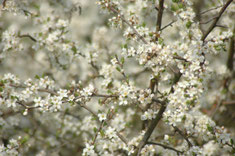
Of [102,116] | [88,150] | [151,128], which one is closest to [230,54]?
[151,128]

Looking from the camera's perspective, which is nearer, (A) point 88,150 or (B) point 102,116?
(A) point 88,150

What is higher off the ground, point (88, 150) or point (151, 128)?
point (151, 128)

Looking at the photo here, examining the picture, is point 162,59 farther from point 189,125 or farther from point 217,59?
point 217,59

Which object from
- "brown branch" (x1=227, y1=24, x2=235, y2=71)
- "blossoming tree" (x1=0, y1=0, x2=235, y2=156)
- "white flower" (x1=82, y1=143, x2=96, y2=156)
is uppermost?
"brown branch" (x1=227, y1=24, x2=235, y2=71)

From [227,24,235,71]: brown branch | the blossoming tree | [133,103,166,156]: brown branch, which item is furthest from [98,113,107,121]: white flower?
[227,24,235,71]: brown branch

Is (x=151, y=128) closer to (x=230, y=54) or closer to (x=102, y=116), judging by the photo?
(x=102, y=116)

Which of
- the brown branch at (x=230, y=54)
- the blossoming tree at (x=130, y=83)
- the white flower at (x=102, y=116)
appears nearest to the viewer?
the blossoming tree at (x=130, y=83)

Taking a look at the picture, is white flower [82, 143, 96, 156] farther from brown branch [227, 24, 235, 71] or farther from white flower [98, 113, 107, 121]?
brown branch [227, 24, 235, 71]

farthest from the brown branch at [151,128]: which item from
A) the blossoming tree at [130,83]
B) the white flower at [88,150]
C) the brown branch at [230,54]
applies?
the brown branch at [230,54]

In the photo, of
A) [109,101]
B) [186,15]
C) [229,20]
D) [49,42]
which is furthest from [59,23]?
[229,20]

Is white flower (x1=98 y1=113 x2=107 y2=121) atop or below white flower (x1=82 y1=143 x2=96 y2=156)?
atop

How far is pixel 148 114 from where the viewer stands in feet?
11.3

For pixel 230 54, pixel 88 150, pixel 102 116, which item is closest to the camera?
pixel 88 150

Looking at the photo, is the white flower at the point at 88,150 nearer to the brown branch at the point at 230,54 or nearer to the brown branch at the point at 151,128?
the brown branch at the point at 151,128
